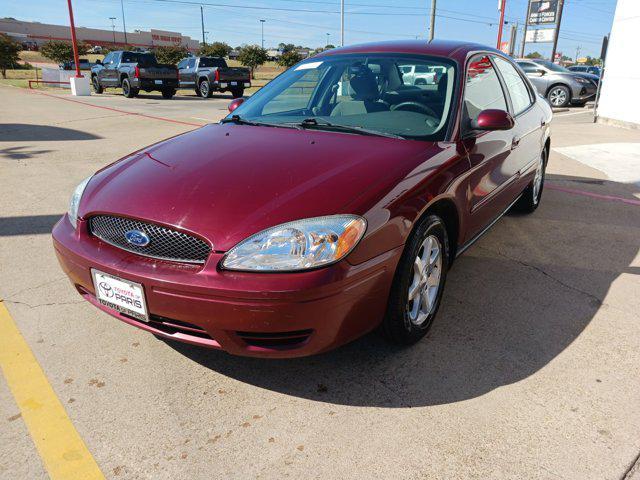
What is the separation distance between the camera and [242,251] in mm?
2080

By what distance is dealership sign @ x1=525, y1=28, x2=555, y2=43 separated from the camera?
38.3 meters

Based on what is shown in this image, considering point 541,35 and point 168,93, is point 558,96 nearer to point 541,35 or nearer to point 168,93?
point 168,93

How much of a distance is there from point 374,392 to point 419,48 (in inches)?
92.1

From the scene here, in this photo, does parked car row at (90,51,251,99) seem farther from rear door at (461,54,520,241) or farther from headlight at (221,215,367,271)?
headlight at (221,215,367,271)

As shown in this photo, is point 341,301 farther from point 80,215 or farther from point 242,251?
point 80,215

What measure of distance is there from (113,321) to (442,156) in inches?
81.2

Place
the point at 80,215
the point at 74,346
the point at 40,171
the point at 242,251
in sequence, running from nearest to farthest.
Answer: the point at 242,251
the point at 80,215
the point at 74,346
the point at 40,171

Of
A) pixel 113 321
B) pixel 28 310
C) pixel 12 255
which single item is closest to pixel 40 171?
pixel 12 255

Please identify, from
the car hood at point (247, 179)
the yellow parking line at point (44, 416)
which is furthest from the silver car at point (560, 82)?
the yellow parking line at point (44, 416)

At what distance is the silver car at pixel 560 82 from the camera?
1664 cm

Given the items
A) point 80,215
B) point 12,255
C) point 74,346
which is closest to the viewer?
point 80,215

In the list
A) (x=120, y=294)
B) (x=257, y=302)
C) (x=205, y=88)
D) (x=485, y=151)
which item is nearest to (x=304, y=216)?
(x=257, y=302)

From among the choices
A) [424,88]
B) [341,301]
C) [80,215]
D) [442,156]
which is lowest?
[341,301]

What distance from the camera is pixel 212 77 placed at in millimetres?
21469
